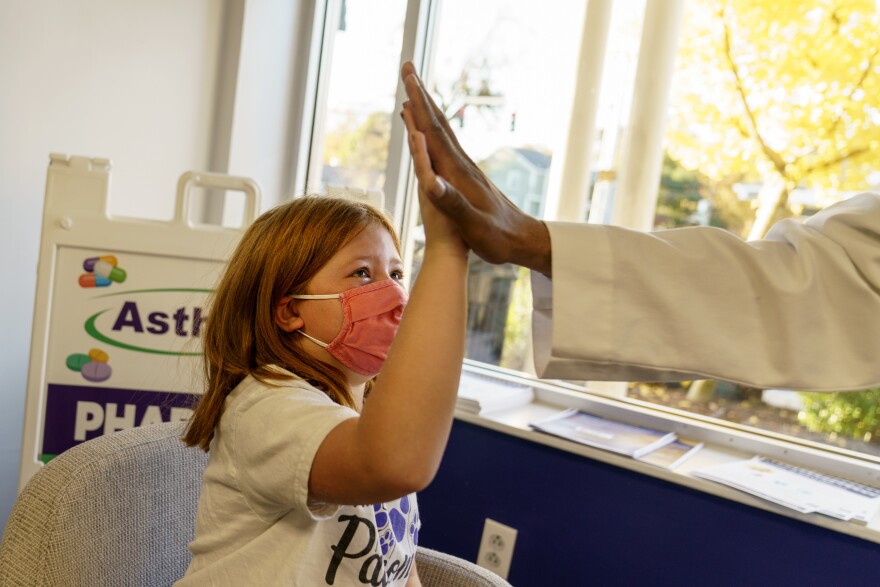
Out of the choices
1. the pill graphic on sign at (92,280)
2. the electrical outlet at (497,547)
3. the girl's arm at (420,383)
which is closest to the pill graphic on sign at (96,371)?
the pill graphic on sign at (92,280)

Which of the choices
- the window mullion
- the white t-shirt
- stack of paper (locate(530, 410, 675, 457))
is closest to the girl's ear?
the white t-shirt

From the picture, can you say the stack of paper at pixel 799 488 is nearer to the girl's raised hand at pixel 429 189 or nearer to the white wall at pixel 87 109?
the girl's raised hand at pixel 429 189

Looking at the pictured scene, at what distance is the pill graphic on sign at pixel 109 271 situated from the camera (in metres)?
1.65

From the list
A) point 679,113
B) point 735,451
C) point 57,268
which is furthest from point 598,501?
point 57,268

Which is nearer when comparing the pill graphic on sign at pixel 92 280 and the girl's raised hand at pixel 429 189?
the girl's raised hand at pixel 429 189

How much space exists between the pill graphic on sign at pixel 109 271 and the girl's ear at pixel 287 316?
83 cm

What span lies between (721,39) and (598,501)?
45.4 inches

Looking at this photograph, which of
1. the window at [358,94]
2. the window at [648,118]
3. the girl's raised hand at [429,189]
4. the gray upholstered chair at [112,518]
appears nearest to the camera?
the girl's raised hand at [429,189]

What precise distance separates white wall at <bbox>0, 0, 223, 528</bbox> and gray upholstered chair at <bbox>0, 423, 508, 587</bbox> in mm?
895

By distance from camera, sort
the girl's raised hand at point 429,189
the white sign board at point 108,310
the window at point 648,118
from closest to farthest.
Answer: the girl's raised hand at point 429,189
the white sign board at point 108,310
the window at point 648,118

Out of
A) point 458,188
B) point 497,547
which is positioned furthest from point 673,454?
point 458,188

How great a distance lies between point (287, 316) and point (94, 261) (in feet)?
2.81

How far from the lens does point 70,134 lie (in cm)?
182

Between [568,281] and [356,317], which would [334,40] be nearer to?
[356,317]
